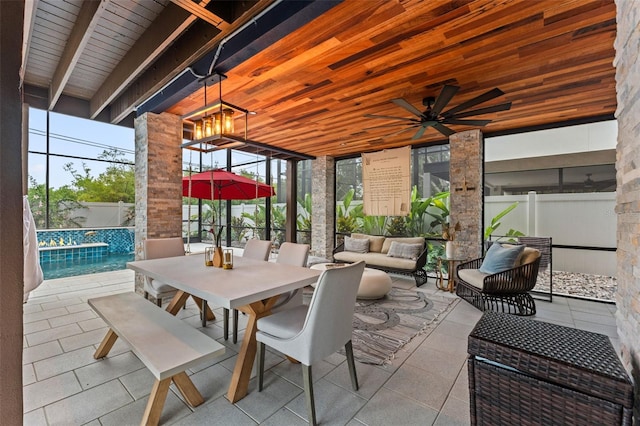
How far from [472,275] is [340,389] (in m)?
2.72

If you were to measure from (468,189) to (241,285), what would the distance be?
437 cm

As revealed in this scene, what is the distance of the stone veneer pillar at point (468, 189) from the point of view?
473cm

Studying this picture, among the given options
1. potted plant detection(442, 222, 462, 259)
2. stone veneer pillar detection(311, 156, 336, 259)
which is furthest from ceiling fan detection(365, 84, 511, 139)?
stone veneer pillar detection(311, 156, 336, 259)

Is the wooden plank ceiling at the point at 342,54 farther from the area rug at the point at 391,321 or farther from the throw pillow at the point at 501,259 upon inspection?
the area rug at the point at 391,321

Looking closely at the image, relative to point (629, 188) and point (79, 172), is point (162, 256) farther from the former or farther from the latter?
point (79, 172)

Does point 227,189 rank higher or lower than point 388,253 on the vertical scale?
higher

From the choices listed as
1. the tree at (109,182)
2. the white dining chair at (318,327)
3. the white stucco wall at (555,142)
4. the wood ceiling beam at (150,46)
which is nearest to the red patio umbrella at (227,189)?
the wood ceiling beam at (150,46)

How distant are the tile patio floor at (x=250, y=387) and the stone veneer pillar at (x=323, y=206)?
13.2 ft

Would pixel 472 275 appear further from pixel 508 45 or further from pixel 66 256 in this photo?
pixel 66 256

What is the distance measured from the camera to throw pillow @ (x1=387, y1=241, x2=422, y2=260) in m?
5.06

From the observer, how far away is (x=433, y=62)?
2631 millimetres

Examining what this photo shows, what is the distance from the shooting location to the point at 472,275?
3.80 metres

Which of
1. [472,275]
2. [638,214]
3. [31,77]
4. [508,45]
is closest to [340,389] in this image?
[638,214]

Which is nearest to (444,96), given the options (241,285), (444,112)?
(444,112)
